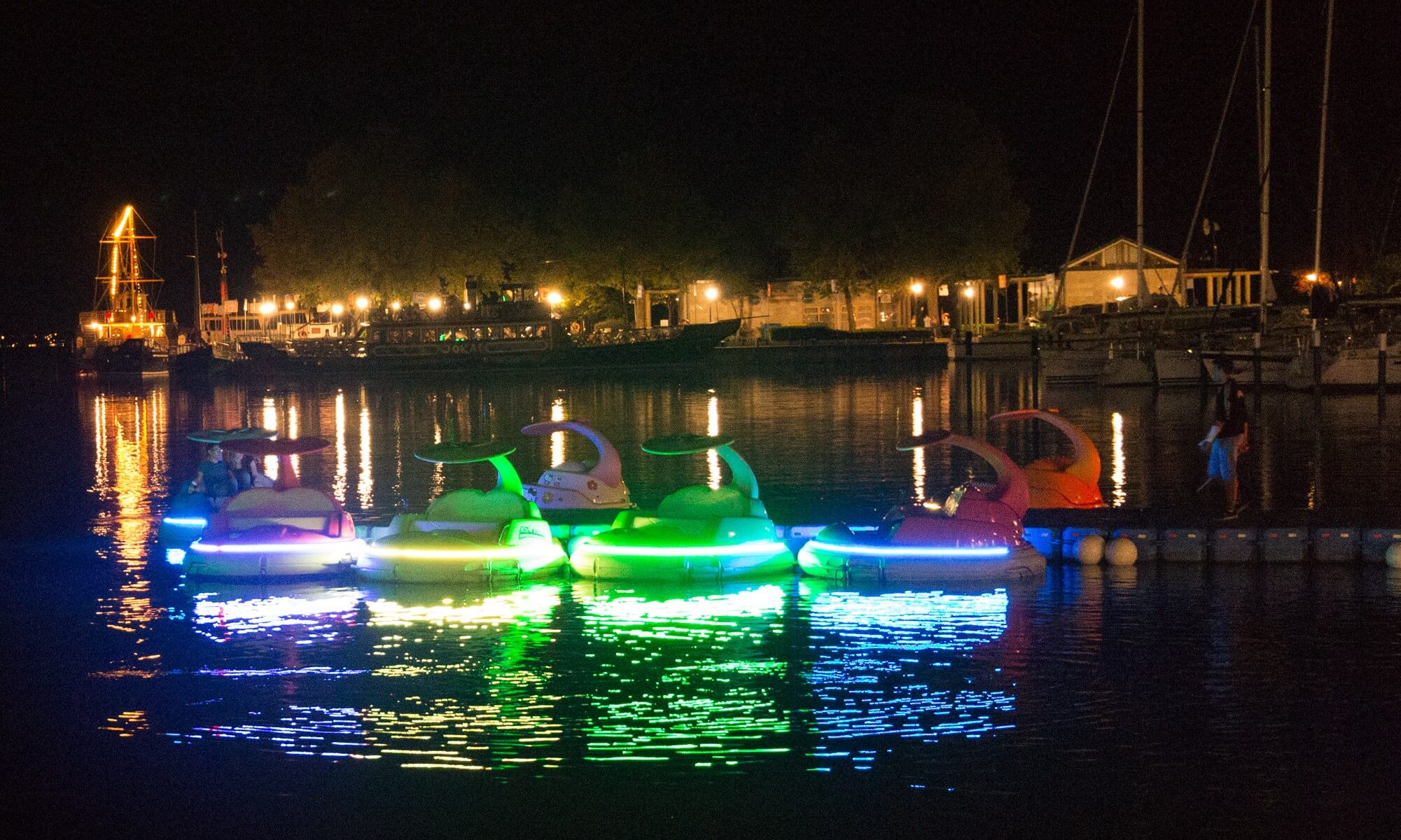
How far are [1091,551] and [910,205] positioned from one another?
6651cm

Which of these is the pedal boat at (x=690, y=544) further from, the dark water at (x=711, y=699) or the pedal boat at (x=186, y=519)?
the pedal boat at (x=186, y=519)

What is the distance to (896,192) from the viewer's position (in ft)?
273

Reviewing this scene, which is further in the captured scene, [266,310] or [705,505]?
[266,310]

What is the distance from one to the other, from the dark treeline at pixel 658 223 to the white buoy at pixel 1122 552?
65366mm

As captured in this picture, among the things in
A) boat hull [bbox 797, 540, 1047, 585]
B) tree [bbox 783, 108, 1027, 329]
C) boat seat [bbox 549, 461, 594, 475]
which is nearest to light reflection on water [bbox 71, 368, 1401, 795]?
boat hull [bbox 797, 540, 1047, 585]

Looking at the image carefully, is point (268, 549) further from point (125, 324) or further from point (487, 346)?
point (125, 324)

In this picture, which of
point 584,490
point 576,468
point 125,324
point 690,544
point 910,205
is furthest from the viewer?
point 125,324

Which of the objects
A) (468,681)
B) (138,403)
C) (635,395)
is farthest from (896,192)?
(468,681)

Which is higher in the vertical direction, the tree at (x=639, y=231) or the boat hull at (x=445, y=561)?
the tree at (x=639, y=231)

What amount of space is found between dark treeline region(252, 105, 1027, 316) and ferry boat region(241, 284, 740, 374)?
542 cm

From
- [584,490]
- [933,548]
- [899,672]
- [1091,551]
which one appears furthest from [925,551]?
[584,490]

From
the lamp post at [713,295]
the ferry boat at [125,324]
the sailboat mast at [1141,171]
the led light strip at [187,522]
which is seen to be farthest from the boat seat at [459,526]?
the ferry boat at [125,324]

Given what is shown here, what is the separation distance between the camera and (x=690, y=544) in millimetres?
17594

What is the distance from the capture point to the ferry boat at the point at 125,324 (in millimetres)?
88812
